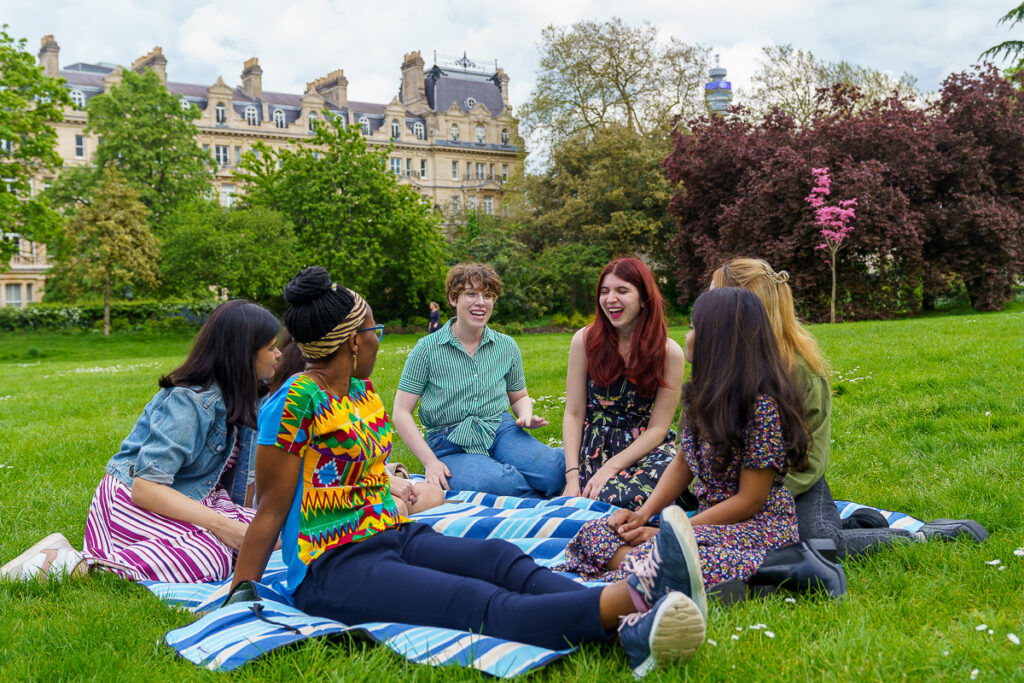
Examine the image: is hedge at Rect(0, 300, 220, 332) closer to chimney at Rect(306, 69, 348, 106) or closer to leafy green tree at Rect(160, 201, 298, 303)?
leafy green tree at Rect(160, 201, 298, 303)

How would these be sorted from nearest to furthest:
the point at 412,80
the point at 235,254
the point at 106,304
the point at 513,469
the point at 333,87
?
the point at 513,469 < the point at 235,254 < the point at 106,304 < the point at 333,87 < the point at 412,80

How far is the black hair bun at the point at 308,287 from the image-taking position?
2770 mm

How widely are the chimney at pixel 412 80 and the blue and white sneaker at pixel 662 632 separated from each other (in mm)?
72756

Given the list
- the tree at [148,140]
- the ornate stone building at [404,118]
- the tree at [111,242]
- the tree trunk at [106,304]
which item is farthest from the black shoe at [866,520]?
the ornate stone building at [404,118]

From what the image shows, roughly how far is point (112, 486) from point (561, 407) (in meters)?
4.95

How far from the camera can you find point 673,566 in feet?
7.68

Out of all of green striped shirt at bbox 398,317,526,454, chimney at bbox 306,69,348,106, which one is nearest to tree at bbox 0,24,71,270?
green striped shirt at bbox 398,317,526,454

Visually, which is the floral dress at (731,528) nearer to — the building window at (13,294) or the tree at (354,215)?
the tree at (354,215)

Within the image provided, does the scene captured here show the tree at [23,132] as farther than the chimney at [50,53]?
No

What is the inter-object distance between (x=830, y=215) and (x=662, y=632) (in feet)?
65.4

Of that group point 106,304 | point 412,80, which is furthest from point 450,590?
point 412,80

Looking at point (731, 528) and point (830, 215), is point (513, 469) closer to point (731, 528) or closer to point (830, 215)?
point (731, 528)

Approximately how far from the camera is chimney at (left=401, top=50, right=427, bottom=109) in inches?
2817

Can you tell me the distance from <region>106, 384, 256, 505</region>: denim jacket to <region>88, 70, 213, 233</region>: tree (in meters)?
40.5
